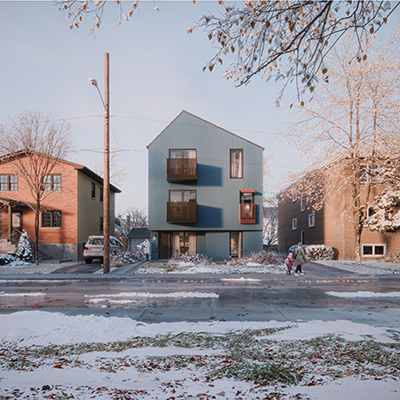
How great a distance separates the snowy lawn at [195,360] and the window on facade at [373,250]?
21.9 m

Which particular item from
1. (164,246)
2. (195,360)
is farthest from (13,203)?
(195,360)

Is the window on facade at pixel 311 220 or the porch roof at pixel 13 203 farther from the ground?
the porch roof at pixel 13 203

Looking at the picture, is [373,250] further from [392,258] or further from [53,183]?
[53,183]

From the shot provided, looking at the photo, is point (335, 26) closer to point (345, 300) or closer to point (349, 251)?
point (345, 300)

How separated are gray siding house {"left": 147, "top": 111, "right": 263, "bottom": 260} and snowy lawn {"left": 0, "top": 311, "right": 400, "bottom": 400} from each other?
61.2 feet

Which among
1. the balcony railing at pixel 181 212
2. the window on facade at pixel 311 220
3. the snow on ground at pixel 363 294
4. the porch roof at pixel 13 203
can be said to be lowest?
the snow on ground at pixel 363 294

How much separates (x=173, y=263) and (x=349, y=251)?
1362 cm

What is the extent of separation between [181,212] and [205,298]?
14526 millimetres

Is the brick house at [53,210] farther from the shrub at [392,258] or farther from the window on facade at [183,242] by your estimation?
the shrub at [392,258]

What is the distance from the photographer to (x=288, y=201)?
3772 centimetres

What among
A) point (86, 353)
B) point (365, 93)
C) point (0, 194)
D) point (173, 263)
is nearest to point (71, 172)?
point (0, 194)

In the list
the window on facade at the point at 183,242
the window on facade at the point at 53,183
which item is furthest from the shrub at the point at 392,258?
the window on facade at the point at 53,183

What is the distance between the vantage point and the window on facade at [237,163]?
2605cm

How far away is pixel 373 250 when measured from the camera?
26250 millimetres
